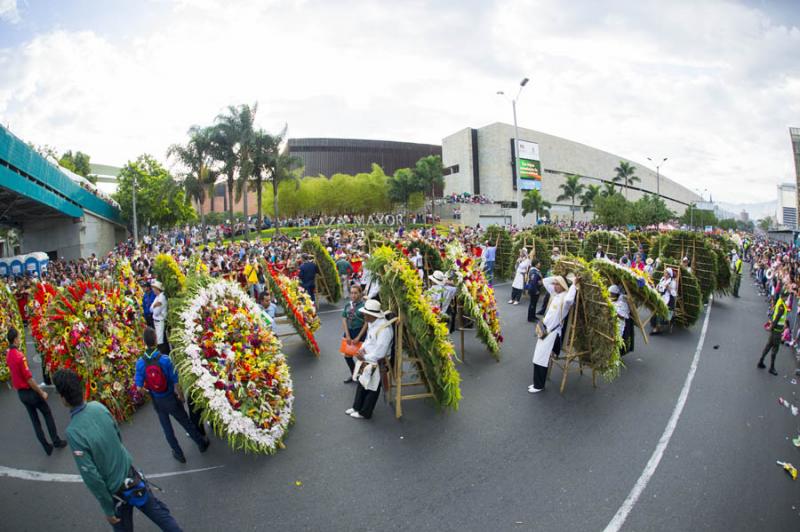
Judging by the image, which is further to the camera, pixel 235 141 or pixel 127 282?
pixel 235 141

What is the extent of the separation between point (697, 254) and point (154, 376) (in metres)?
15.0

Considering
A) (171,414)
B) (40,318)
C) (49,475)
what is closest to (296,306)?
(171,414)

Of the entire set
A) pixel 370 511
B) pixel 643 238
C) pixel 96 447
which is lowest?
pixel 370 511

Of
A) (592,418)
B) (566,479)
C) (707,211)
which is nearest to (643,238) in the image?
(592,418)

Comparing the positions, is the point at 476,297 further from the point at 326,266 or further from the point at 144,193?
the point at 144,193

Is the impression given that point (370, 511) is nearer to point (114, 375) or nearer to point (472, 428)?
point (472, 428)

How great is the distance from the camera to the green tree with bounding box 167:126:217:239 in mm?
34875

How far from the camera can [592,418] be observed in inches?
250

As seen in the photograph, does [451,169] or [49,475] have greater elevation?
[451,169]

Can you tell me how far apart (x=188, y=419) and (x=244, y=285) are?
378 inches

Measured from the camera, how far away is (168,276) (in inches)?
331

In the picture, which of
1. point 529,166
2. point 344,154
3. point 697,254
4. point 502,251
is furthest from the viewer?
point 344,154

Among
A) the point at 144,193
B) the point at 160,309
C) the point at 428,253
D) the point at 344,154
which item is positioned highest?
the point at 344,154

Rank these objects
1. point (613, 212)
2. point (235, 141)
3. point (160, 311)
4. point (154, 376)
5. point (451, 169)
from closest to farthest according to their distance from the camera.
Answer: point (154, 376), point (160, 311), point (235, 141), point (613, 212), point (451, 169)
